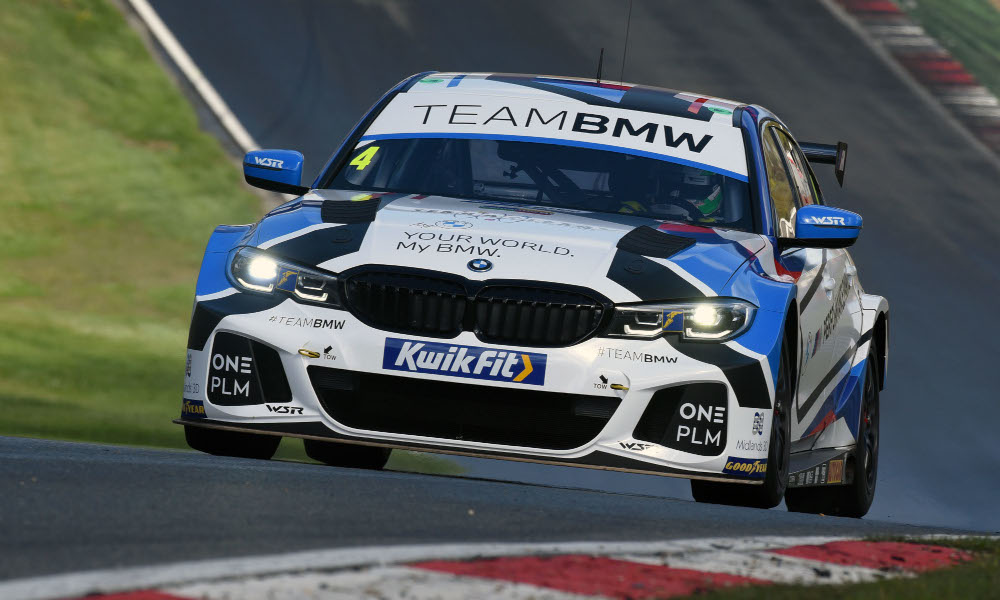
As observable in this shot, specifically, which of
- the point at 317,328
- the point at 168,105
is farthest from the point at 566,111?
the point at 168,105

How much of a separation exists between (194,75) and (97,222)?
4275 mm

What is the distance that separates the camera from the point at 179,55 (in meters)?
21.8

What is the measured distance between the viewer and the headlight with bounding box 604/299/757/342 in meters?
6.40

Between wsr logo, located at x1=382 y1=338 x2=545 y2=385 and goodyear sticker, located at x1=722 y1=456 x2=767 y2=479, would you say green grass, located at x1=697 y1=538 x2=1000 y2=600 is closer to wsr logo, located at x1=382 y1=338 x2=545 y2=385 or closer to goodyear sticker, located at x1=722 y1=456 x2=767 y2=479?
goodyear sticker, located at x1=722 y1=456 x2=767 y2=479

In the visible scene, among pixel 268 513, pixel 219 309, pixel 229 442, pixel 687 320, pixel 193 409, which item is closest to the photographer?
pixel 268 513

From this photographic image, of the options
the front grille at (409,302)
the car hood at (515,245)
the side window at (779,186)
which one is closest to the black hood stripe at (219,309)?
the car hood at (515,245)

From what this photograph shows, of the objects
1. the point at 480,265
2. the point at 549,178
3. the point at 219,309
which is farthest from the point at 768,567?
the point at 549,178

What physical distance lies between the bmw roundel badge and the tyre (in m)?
2.92

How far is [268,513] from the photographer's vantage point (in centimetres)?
527

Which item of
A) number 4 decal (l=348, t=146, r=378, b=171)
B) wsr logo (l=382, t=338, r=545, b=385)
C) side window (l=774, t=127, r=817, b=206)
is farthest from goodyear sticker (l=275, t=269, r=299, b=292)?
side window (l=774, t=127, r=817, b=206)

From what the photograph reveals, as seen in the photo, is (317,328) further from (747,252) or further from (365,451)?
(365,451)

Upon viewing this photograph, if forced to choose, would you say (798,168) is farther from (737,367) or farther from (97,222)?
(97,222)

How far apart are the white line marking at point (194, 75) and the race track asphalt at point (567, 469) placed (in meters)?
0.19

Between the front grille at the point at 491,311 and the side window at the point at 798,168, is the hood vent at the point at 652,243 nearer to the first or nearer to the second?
the front grille at the point at 491,311
